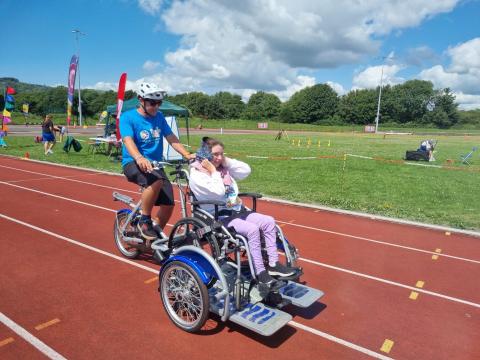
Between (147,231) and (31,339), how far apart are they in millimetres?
1596

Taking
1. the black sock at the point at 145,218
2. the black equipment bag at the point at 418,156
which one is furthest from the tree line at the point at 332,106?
the black sock at the point at 145,218

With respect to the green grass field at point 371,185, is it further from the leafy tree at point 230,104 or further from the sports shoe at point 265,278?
the leafy tree at point 230,104

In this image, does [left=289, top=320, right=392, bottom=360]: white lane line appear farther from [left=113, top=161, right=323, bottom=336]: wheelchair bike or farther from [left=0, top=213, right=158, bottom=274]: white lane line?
[left=0, top=213, right=158, bottom=274]: white lane line

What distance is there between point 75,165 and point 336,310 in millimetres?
11801

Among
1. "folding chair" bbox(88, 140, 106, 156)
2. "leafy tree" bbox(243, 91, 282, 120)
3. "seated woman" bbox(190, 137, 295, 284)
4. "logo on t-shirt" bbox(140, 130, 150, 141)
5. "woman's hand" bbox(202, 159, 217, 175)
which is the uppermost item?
"leafy tree" bbox(243, 91, 282, 120)

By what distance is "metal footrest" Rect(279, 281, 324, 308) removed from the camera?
10.3ft

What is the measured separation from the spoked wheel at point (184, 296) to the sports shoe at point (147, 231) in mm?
1000

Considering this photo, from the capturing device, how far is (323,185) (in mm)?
10188

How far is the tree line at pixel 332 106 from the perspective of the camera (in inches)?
3110

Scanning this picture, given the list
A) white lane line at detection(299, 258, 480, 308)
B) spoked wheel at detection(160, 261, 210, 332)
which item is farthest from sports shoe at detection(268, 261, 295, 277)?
white lane line at detection(299, 258, 480, 308)

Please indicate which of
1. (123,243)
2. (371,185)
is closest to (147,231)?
(123,243)

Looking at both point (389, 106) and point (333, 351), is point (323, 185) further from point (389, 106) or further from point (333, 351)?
point (389, 106)

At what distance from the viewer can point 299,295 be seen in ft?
10.7

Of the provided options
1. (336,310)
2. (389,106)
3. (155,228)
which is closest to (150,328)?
(155,228)
